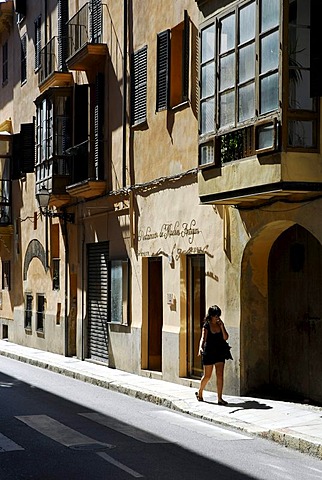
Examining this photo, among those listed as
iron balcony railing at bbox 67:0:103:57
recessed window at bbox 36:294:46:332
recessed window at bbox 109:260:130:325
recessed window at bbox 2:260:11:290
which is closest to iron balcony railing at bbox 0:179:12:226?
recessed window at bbox 2:260:11:290

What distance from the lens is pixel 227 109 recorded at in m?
15.4

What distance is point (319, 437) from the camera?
38.9 feet

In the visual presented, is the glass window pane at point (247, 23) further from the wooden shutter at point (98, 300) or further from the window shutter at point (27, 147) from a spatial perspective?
the window shutter at point (27, 147)

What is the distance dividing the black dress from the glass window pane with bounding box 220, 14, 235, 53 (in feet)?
15.0

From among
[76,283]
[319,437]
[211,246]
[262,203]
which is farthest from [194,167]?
[76,283]

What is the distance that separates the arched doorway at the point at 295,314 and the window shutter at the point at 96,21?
10.0m

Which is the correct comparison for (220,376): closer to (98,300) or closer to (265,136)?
(265,136)

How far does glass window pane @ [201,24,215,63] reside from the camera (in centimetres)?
1601

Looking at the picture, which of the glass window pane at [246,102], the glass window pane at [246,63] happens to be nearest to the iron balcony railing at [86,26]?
the glass window pane at [246,63]

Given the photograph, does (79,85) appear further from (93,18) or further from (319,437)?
(319,437)

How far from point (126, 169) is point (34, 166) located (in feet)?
27.5

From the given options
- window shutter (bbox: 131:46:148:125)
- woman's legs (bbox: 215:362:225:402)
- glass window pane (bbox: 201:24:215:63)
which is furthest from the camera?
window shutter (bbox: 131:46:148:125)

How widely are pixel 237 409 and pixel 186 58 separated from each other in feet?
24.4

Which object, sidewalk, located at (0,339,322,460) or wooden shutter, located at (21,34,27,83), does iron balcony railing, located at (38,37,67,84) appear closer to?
wooden shutter, located at (21,34,27,83)
